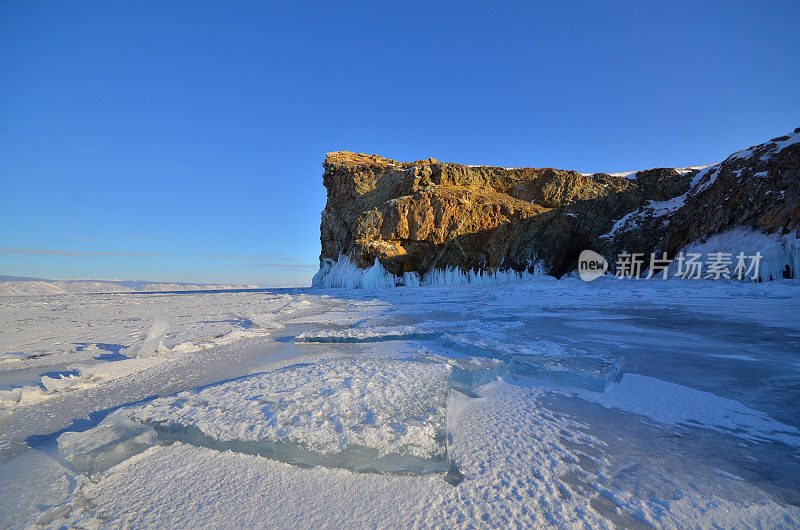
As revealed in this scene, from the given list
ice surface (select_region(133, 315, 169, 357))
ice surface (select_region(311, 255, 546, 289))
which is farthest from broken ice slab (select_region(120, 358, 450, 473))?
ice surface (select_region(311, 255, 546, 289))

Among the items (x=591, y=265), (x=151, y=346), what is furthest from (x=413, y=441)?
(x=591, y=265)

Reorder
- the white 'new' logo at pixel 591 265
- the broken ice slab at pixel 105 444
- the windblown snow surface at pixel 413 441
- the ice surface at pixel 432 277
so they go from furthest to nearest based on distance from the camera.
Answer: the ice surface at pixel 432 277 < the white 'new' logo at pixel 591 265 < the broken ice slab at pixel 105 444 < the windblown snow surface at pixel 413 441

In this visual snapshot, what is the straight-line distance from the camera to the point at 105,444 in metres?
1.58

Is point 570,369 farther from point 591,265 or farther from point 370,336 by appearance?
point 591,265

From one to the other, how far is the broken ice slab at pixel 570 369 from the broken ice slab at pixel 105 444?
272 cm

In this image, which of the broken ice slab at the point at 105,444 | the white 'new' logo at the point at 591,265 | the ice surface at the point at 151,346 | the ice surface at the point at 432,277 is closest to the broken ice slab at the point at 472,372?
the broken ice slab at the point at 105,444

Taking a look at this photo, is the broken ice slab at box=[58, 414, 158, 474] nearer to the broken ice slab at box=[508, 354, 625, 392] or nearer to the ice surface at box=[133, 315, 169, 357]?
the ice surface at box=[133, 315, 169, 357]

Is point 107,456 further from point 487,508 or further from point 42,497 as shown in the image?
point 487,508

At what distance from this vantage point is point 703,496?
1281mm

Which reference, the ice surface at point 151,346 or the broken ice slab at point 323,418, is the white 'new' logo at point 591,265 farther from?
the ice surface at point 151,346

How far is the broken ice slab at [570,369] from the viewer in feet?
8.52

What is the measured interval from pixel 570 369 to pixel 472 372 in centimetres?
85

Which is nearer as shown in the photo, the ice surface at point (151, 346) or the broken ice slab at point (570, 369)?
the broken ice slab at point (570, 369)

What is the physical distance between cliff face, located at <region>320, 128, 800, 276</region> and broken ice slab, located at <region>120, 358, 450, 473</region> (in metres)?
25.1
